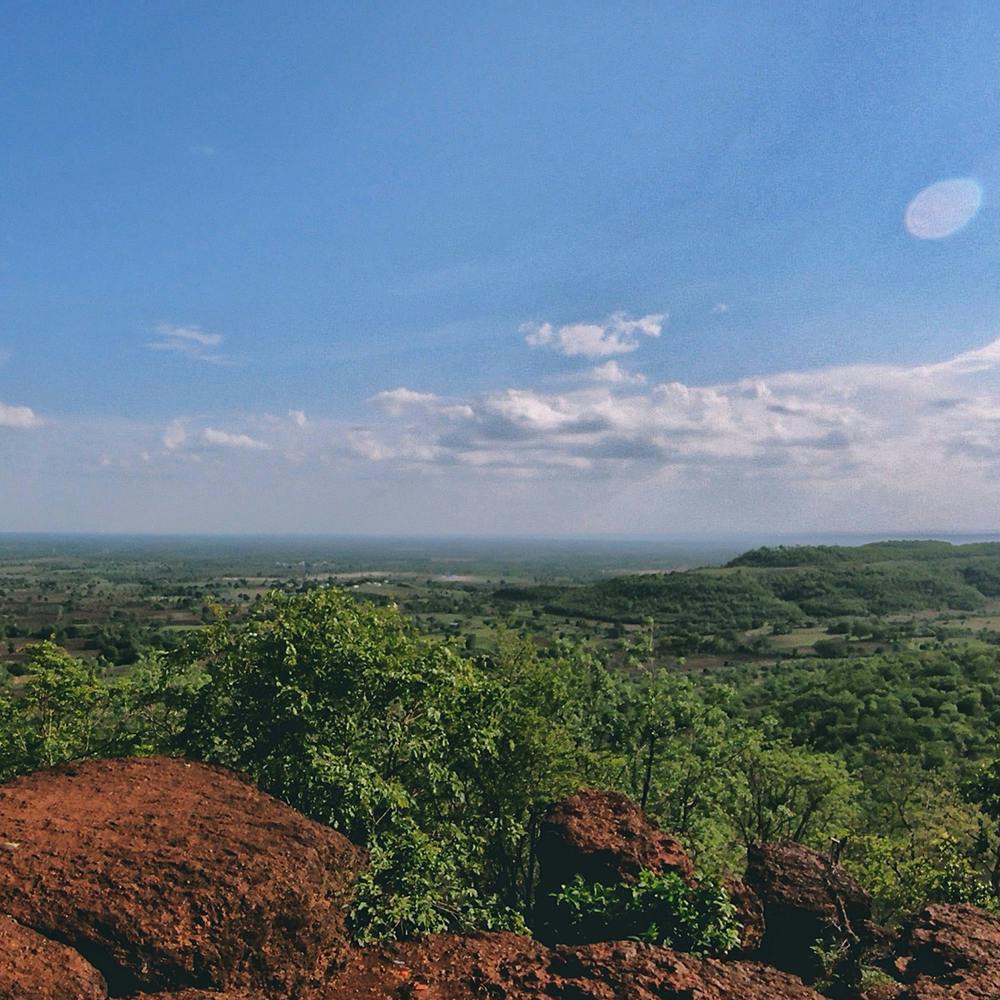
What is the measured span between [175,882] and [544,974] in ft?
20.2

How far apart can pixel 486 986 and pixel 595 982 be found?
5.78 feet

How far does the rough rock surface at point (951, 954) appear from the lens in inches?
475

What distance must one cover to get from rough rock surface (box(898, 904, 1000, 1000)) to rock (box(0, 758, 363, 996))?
35.7 feet

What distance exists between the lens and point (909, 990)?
40.3ft

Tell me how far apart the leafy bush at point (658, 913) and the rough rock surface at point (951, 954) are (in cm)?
338

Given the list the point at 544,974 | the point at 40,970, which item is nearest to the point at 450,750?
the point at 544,974

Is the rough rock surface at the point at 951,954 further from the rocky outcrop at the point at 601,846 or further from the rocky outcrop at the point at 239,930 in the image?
the rocky outcrop at the point at 601,846

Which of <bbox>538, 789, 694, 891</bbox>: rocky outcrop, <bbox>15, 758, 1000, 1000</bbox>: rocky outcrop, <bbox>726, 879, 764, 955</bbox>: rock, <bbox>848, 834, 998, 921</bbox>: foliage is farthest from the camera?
<bbox>848, 834, 998, 921</bbox>: foliage

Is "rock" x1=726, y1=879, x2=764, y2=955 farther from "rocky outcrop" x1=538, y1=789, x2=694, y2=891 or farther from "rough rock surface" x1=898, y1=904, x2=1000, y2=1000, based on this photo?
"rough rock surface" x1=898, y1=904, x2=1000, y2=1000

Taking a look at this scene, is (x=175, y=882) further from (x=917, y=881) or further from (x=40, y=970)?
(x=917, y=881)

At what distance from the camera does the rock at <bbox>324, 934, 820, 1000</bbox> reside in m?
10.6

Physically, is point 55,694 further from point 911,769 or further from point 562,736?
point 911,769

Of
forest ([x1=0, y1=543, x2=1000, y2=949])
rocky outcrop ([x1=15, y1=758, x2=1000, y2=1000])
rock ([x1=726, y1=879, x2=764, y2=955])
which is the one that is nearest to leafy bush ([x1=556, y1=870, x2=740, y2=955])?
forest ([x1=0, y1=543, x2=1000, y2=949])

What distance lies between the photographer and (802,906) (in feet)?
49.2
